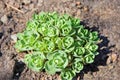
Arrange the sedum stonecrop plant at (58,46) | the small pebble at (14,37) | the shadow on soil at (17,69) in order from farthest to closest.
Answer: the small pebble at (14,37)
the shadow on soil at (17,69)
the sedum stonecrop plant at (58,46)

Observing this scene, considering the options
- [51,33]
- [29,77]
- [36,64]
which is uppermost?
[51,33]

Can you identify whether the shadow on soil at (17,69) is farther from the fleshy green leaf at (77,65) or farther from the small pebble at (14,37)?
the fleshy green leaf at (77,65)

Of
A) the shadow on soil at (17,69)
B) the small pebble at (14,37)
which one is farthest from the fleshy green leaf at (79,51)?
the small pebble at (14,37)

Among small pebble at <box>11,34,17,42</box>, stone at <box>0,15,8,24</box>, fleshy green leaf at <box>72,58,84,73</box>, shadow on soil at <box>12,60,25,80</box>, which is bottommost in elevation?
shadow on soil at <box>12,60,25,80</box>

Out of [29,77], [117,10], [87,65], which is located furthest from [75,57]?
[117,10]

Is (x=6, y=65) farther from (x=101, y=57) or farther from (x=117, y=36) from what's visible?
(x=117, y=36)

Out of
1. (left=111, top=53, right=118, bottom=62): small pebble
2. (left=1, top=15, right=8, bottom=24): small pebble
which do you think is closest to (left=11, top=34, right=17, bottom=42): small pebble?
(left=1, top=15, right=8, bottom=24): small pebble

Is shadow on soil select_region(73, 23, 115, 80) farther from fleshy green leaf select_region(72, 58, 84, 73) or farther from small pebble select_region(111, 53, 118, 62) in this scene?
fleshy green leaf select_region(72, 58, 84, 73)

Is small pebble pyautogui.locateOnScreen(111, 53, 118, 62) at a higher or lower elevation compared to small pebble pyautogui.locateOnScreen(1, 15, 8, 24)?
lower
